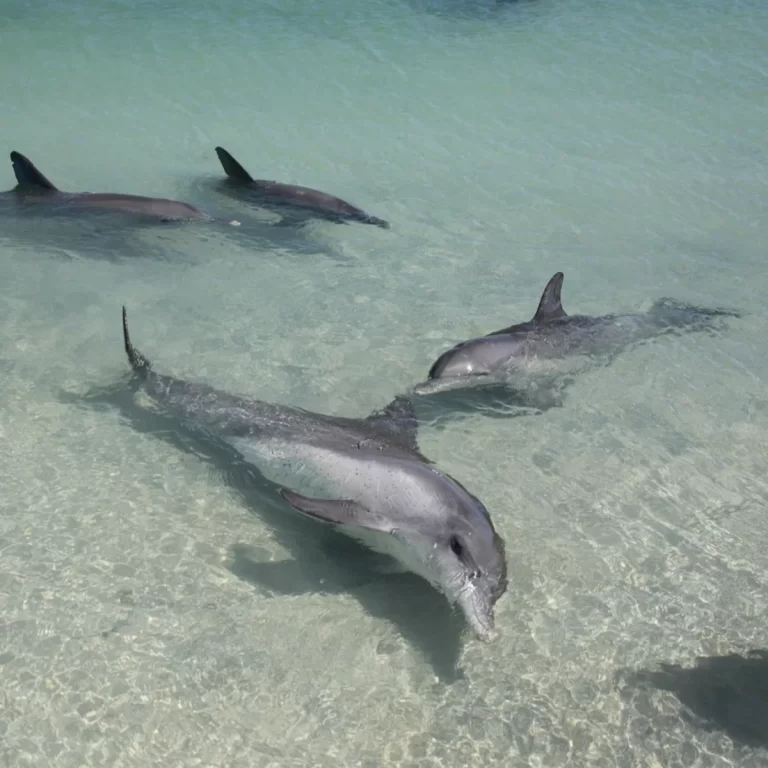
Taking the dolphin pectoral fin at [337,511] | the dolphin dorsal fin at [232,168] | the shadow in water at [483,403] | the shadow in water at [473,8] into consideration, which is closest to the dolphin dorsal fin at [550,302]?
the shadow in water at [483,403]

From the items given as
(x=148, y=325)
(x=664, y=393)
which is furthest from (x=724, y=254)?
(x=148, y=325)

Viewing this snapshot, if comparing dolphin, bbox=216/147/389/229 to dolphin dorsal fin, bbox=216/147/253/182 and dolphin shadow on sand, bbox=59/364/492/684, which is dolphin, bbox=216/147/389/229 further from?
dolphin shadow on sand, bbox=59/364/492/684

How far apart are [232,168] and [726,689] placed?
30.1 feet

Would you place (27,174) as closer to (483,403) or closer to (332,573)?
(483,403)

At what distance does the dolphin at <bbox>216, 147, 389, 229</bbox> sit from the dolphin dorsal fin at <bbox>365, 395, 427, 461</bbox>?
4.30m

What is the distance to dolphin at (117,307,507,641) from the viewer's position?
584 centimetres

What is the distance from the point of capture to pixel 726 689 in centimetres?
570

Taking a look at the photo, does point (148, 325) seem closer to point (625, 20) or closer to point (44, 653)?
point (44, 653)

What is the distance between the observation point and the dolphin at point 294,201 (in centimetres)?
1158

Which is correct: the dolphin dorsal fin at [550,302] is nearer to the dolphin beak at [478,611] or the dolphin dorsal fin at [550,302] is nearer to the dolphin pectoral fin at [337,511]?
the dolphin pectoral fin at [337,511]

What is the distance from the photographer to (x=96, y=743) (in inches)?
203

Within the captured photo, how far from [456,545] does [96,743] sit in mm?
2475

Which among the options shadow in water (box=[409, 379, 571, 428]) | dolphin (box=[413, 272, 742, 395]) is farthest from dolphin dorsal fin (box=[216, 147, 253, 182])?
shadow in water (box=[409, 379, 571, 428])

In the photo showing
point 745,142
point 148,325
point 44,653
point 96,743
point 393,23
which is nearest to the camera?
point 96,743
